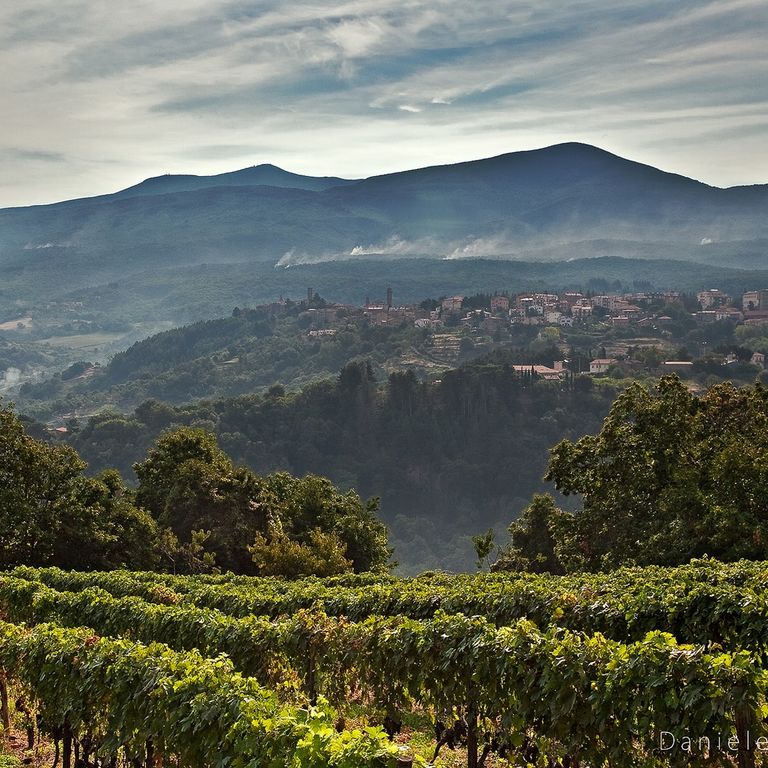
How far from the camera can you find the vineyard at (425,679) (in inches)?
368

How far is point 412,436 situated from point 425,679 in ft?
465

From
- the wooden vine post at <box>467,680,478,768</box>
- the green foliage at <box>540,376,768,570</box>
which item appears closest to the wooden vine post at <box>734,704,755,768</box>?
the wooden vine post at <box>467,680,478,768</box>

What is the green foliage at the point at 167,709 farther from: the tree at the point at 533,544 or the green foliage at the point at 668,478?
the tree at the point at 533,544

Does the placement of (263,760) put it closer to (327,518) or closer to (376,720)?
(376,720)

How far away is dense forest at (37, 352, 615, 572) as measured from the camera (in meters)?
138

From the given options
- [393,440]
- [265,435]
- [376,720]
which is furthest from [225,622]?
[393,440]

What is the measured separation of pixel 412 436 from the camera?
15475 cm

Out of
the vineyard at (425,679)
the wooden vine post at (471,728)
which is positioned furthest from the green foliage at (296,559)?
the wooden vine post at (471,728)

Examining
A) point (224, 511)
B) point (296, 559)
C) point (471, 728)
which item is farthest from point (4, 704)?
point (224, 511)

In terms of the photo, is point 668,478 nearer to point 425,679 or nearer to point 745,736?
point 425,679

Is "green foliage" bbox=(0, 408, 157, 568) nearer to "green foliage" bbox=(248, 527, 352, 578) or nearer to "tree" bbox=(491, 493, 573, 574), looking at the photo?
"green foliage" bbox=(248, 527, 352, 578)

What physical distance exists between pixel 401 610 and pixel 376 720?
309 centimetres

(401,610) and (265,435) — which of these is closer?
(401,610)

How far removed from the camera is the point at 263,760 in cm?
912
